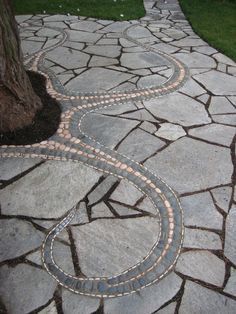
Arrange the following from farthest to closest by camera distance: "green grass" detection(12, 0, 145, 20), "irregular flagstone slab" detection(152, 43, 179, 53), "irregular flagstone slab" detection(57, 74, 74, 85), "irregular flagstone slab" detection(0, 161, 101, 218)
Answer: "green grass" detection(12, 0, 145, 20)
"irregular flagstone slab" detection(152, 43, 179, 53)
"irregular flagstone slab" detection(57, 74, 74, 85)
"irregular flagstone slab" detection(0, 161, 101, 218)

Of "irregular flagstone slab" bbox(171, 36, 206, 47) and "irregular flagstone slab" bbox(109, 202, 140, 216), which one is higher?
"irregular flagstone slab" bbox(171, 36, 206, 47)

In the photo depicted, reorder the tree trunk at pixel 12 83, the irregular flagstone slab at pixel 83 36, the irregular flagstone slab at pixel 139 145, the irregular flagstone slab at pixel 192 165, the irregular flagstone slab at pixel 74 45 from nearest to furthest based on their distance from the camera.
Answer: the irregular flagstone slab at pixel 192 165, the tree trunk at pixel 12 83, the irregular flagstone slab at pixel 139 145, the irregular flagstone slab at pixel 74 45, the irregular flagstone slab at pixel 83 36

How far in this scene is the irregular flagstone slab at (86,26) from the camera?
703 cm

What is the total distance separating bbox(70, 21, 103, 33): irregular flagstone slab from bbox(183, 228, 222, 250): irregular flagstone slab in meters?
5.11

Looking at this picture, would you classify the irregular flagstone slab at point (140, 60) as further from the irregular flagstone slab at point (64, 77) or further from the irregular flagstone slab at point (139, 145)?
the irregular flagstone slab at point (139, 145)

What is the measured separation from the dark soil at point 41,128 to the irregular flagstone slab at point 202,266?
2.04 m

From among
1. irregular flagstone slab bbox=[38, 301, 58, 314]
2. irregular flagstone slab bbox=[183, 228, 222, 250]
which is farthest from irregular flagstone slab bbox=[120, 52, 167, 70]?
irregular flagstone slab bbox=[38, 301, 58, 314]

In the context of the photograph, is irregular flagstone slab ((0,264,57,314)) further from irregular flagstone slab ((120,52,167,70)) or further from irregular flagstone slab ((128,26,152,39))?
irregular flagstone slab ((128,26,152,39))

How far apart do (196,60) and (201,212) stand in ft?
10.9

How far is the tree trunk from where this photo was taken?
3.60m

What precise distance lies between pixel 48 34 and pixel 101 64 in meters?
1.80

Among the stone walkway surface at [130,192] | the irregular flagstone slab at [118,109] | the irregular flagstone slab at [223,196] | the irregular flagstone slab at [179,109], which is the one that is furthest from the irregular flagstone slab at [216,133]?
the irregular flagstone slab at [118,109]

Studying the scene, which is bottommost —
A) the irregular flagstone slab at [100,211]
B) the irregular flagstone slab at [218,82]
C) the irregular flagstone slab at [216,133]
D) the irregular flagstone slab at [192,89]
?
the irregular flagstone slab at [100,211]

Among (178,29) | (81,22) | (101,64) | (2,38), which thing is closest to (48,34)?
(81,22)
